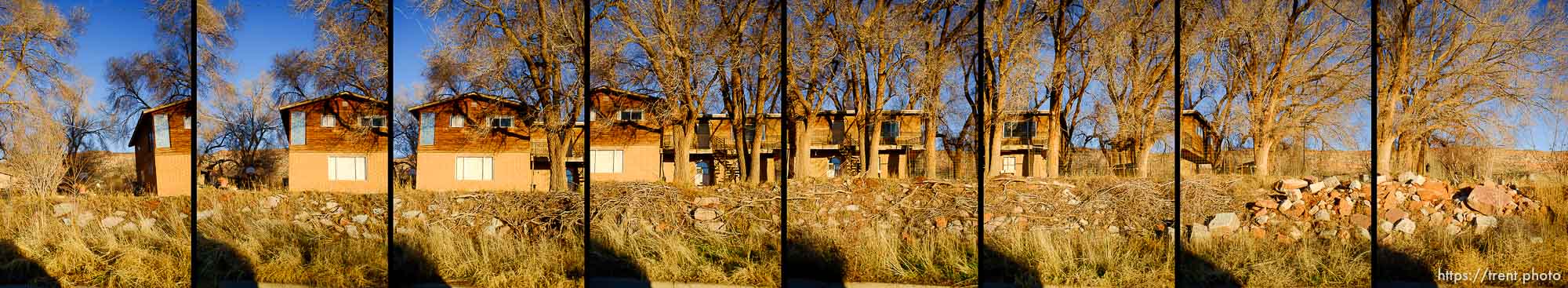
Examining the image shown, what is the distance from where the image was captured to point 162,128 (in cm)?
580

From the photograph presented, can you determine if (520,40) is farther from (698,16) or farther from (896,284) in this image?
(896,284)

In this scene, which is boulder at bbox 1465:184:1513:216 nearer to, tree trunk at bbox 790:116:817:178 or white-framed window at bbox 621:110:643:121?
tree trunk at bbox 790:116:817:178

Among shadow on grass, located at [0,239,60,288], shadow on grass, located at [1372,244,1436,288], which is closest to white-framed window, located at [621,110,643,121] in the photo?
shadow on grass, located at [0,239,60,288]

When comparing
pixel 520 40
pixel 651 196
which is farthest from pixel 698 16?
pixel 651 196

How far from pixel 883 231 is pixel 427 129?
20.4ft

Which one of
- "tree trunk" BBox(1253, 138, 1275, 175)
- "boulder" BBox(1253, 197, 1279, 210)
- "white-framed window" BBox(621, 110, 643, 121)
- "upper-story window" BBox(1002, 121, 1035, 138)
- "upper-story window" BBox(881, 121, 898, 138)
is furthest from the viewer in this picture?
"upper-story window" BBox(881, 121, 898, 138)

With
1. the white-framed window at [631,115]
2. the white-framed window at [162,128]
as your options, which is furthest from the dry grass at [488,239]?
the white-framed window at [631,115]

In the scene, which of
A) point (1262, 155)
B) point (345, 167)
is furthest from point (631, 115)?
point (1262, 155)

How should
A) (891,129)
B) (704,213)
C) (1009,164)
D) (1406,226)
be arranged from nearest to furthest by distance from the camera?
(1406,226) → (704,213) → (891,129) → (1009,164)

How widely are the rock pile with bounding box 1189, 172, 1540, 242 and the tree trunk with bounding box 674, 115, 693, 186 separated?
8564 mm

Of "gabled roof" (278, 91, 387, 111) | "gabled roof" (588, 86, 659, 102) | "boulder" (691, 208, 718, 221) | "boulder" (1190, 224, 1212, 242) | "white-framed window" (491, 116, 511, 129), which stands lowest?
"boulder" (1190, 224, 1212, 242)

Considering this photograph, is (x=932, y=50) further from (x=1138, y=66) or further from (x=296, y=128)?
(x=296, y=128)

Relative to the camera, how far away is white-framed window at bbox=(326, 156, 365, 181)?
24.0 ft

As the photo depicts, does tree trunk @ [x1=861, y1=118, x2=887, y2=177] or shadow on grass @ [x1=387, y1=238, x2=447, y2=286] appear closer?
shadow on grass @ [x1=387, y1=238, x2=447, y2=286]
